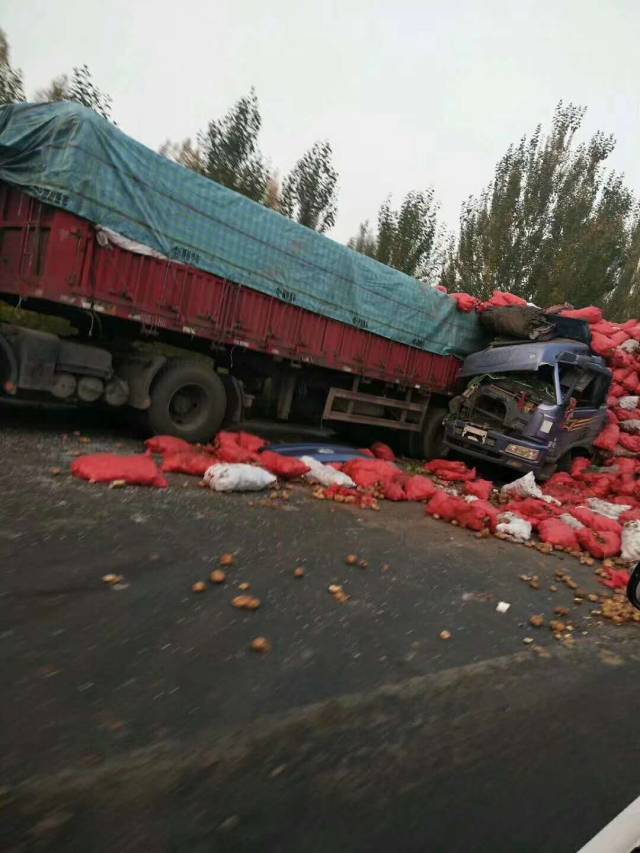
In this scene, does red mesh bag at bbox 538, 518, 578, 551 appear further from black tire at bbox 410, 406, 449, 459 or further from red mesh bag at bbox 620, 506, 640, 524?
black tire at bbox 410, 406, 449, 459

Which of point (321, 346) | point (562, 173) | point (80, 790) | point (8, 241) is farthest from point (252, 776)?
point (562, 173)

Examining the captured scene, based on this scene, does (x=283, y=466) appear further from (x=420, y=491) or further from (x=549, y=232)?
(x=549, y=232)

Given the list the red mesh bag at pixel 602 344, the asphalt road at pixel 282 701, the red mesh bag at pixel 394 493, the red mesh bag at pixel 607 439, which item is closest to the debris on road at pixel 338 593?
the asphalt road at pixel 282 701

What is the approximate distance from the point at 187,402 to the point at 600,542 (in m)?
5.28

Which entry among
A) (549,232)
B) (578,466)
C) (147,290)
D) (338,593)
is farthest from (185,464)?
(549,232)

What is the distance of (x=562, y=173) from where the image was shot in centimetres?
2025

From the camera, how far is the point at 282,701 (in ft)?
7.07

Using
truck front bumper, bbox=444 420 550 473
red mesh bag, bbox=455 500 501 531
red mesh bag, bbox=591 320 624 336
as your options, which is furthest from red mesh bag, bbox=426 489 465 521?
red mesh bag, bbox=591 320 624 336

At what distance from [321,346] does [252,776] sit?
6.53 metres

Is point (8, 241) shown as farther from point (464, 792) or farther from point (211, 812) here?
point (464, 792)

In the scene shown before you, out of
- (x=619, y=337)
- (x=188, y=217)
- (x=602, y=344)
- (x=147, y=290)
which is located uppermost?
(x=619, y=337)

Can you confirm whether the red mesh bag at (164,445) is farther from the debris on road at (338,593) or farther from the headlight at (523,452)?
the headlight at (523,452)

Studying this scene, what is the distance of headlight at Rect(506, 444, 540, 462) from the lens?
7730 millimetres

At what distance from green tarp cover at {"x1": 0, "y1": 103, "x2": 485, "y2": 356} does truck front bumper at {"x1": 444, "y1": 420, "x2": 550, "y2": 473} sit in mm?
2017
